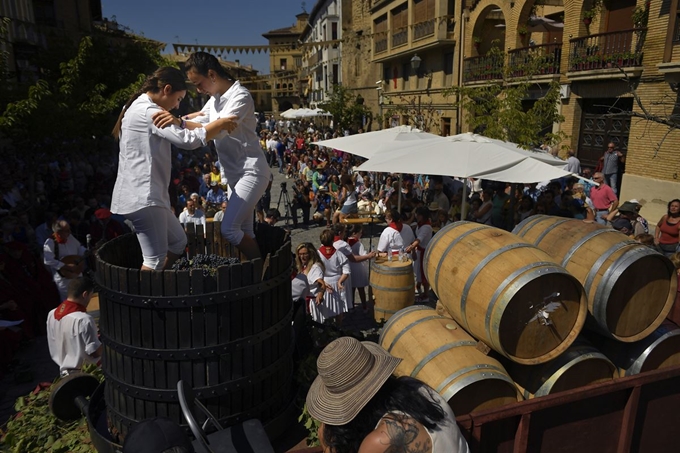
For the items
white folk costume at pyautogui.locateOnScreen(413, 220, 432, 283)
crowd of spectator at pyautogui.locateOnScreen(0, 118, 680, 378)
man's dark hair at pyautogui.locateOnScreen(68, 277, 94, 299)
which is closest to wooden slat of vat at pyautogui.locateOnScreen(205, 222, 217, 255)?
crowd of spectator at pyautogui.locateOnScreen(0, 118, 680, 378)

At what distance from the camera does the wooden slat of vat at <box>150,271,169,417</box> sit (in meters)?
3.24

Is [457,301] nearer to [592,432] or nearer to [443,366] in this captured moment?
[443,366]

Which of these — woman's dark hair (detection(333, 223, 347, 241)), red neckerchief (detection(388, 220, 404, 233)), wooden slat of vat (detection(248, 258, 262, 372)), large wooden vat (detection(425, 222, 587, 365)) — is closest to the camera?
wooden slat of vat (detection(248, 258, 262, 372))

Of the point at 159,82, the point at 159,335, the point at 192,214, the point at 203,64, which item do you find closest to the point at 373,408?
the point at 159,335

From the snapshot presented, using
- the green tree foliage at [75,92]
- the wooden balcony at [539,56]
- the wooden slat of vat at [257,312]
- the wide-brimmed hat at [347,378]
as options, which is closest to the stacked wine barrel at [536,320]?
the wooden slat of vat at [257,312]

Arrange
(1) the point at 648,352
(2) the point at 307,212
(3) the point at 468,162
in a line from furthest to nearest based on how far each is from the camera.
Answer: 1. (2) the point at 307,212
2. (3) the point at 468,162
3. (1) the point at 648,352

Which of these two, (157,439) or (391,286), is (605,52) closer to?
(391,286)

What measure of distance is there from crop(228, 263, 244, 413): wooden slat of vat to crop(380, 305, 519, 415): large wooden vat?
1377 millimetres

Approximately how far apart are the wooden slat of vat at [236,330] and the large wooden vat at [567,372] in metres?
2.31

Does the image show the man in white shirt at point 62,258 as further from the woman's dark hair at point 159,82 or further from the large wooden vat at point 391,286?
the woman's dark hair at point 159,82

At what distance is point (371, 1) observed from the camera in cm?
4081

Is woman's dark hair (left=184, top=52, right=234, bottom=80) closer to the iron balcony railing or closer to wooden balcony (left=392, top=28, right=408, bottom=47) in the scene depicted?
the iron balcony railing

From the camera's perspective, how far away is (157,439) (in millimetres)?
2197

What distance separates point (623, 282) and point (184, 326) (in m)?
3.48
